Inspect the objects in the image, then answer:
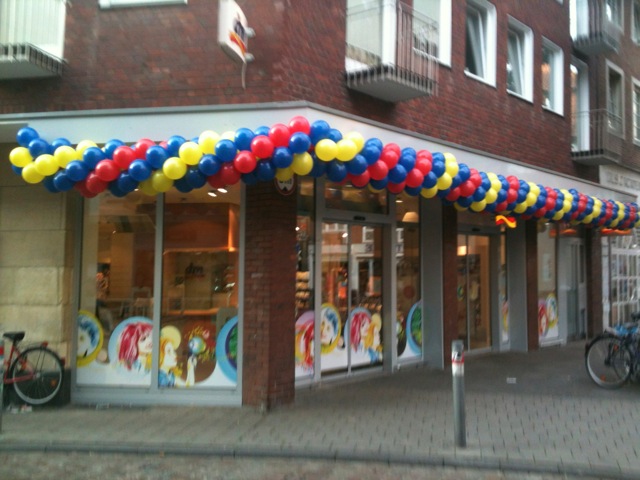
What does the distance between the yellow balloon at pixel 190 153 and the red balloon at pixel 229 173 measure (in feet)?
0.91

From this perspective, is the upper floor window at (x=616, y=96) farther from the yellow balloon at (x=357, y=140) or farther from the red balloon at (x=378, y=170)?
the yellow balloon at (x=357, y=140)

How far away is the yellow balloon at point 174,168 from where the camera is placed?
20.1ft

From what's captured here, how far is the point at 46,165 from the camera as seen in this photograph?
6402mm

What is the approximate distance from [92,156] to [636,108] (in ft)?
49.8

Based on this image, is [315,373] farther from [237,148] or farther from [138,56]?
[138,56]

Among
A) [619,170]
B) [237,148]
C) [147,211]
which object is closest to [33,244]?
[147,211]

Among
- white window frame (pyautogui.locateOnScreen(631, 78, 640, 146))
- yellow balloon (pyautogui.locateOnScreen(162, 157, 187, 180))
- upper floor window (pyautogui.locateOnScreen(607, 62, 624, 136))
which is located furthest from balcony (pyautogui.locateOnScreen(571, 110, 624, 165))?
yellow balloon (pyautogui.locateOnScreen(162, 157, 187, 180))

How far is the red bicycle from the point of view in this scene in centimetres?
752

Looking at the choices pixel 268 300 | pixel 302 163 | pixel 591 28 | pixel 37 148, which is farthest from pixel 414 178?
pixel 591 28

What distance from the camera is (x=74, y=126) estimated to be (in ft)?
23.9

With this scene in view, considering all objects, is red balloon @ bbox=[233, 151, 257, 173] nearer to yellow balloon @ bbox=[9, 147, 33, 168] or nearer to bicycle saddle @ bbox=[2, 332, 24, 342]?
yellow balloon @ bbox=[9, 147, 33, 168]

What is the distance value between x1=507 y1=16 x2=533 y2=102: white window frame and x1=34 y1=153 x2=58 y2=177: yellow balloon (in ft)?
28.5

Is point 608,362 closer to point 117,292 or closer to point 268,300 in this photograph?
point 268,300

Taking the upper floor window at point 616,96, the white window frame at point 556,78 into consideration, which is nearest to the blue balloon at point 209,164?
the white window frame at point 556,78
